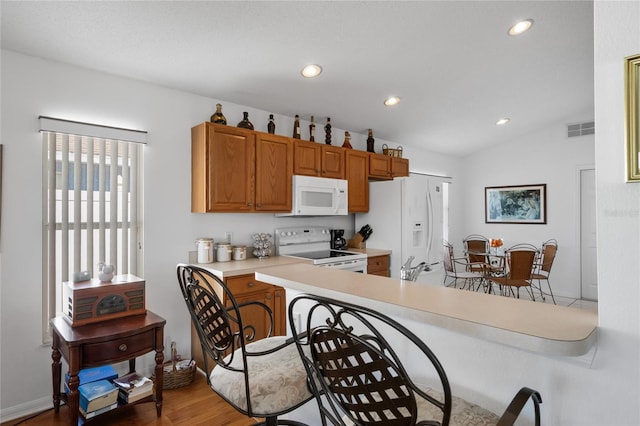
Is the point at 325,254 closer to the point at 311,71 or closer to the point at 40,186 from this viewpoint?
the point at 311,71

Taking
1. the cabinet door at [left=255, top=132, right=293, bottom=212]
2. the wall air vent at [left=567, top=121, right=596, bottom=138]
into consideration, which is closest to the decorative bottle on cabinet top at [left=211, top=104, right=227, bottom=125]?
the cabinet door at [left=255, top=132, right=293, bottom=212]

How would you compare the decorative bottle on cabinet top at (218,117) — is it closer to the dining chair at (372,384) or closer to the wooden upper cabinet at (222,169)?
the wooden upper cabinet at (222,169)

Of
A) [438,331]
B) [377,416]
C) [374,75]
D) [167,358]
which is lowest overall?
[167,358]

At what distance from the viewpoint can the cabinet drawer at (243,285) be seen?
2811 mm

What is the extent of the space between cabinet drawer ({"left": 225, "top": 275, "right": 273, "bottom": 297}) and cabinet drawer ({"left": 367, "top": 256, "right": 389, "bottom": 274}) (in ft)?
4.91

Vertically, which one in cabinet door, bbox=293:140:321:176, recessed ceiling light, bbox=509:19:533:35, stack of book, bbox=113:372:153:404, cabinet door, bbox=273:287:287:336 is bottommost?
stack of book, bbox=113:372:153:404

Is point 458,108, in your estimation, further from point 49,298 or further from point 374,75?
point 49,298

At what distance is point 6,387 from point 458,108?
5.00m

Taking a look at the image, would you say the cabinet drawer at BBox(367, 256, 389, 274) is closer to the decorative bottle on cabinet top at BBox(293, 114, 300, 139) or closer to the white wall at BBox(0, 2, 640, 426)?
the white wall at BBox(0, 2, 640, 426)

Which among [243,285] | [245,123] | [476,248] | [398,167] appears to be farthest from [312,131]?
[476,248]

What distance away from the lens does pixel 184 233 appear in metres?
3.15

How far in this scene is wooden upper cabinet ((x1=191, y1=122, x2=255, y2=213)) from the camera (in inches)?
117

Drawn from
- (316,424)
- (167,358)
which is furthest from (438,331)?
(167,358)

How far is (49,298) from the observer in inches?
99.0
